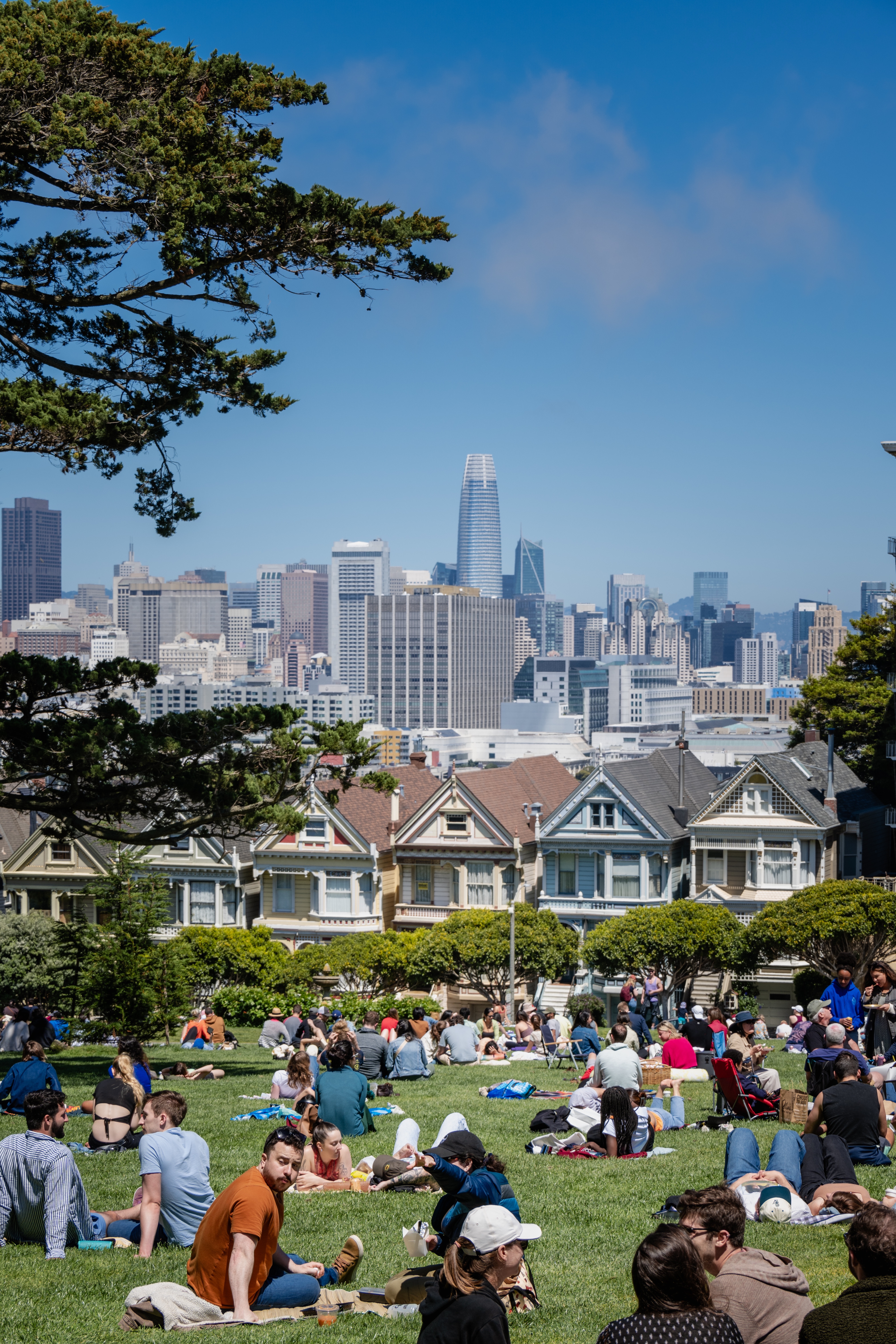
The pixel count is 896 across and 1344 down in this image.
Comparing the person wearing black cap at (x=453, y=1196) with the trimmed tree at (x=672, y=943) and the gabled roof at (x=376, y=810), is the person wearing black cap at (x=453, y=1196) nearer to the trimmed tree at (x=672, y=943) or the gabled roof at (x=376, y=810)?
the trimmed tree at (x=672, y=943)

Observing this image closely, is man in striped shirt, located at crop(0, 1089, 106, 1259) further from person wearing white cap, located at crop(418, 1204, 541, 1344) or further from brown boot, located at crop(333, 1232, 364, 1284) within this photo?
person wearing white cap, located at crop(418, 1204, 541, 1344)

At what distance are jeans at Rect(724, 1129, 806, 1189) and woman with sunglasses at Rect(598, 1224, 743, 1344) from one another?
6.67 m

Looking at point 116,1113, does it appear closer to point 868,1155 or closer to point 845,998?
point 868,1155

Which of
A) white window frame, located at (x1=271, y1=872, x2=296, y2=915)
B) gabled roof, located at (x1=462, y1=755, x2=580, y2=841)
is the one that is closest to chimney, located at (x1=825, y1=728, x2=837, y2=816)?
gabled roof, located at (x1=462, y1=755, x2=580, y2=841)

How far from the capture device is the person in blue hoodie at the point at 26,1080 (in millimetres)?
18859

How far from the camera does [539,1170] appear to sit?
15.6 m

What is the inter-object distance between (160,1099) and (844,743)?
5429cm

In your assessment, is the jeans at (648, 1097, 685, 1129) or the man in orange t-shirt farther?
the jeans at (648, 1097, 685, 1129)

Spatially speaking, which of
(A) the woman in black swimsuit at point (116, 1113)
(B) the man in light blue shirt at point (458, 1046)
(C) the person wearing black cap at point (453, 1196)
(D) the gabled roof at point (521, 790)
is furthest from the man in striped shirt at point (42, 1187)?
(D) the gabled roof at point (521, 790)

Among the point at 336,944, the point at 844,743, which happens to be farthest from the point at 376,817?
the point at 844,743

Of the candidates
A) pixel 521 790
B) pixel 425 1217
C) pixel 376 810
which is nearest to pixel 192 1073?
pixel 425 1217

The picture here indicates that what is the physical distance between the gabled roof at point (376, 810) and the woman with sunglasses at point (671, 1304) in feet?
169

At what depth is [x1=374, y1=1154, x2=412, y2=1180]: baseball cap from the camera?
14797mm

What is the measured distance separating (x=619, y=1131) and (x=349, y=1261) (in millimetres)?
5799
